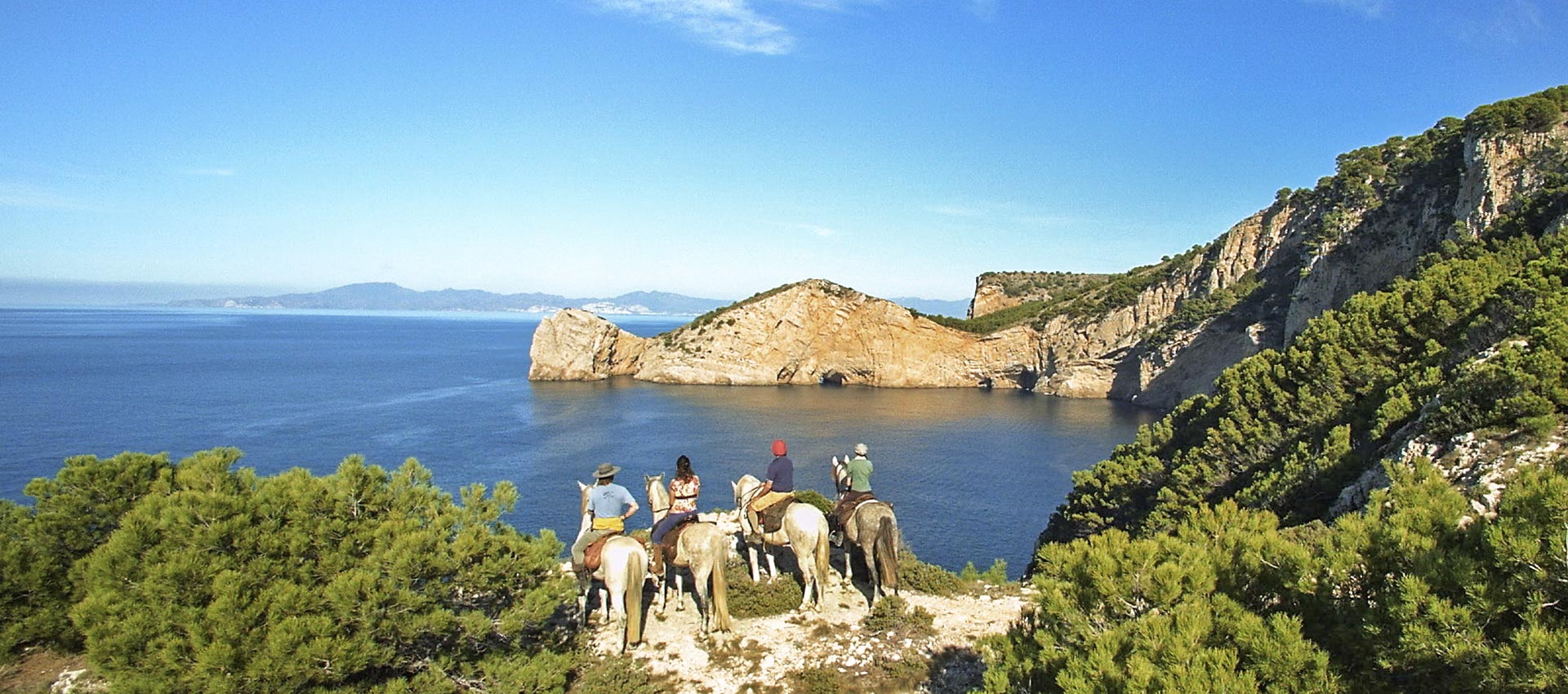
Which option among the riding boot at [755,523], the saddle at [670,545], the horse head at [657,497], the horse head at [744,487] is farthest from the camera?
the horse head at [744,487]

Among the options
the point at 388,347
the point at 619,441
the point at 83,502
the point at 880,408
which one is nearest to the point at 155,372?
the point at 388,347

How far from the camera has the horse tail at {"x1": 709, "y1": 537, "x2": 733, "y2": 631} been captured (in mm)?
11516

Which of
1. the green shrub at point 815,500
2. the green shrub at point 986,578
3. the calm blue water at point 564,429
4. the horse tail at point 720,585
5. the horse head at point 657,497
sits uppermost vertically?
the horse head at point 657,497

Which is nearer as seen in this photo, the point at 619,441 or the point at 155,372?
the point at 619,441

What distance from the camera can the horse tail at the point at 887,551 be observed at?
1282 cm

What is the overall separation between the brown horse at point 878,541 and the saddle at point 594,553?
4.21 meters

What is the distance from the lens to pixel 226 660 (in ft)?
23.5

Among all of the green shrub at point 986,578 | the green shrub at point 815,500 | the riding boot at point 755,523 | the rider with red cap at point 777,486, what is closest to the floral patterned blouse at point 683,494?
the rider with red cap at point 777,486

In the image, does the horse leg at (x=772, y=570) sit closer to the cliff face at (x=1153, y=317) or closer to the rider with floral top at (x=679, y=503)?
the rider with floral top at (x=679, y=503)

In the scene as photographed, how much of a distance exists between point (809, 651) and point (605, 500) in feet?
12.5

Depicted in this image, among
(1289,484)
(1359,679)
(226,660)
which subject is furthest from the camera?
(1289,484)

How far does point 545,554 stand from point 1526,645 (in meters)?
9.29

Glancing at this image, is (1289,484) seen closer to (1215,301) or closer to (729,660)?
(729,660)

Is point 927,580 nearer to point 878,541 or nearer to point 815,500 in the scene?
point 878,541
